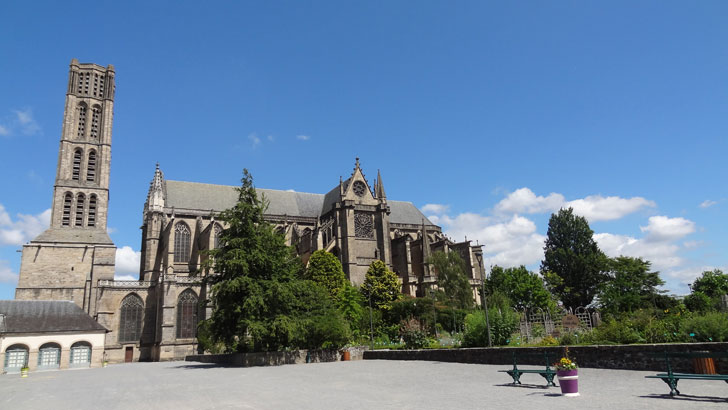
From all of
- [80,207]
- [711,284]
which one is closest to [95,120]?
[80,207]

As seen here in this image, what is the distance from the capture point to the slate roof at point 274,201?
52.6 meters

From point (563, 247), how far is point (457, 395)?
5731 centimetres

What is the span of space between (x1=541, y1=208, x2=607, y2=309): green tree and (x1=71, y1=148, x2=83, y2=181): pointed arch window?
2113 inches

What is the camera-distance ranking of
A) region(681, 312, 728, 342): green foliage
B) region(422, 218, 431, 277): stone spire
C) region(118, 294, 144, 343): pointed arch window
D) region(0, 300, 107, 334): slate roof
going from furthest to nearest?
region(422, 218, 431, 277): stone spire, region(118, 294, 144, 343): pointed arch window, region(0, 300, 107, 334): slate roof, region(681, 312, 728, 342): green foliage

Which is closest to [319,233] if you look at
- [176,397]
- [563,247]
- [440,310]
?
[440,310]

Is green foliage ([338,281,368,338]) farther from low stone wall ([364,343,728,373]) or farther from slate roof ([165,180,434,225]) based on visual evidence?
low stone wall ([364,343,728,373])

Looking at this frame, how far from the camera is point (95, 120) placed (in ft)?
169

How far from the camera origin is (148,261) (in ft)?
154

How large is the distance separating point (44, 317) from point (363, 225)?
29.9 meters

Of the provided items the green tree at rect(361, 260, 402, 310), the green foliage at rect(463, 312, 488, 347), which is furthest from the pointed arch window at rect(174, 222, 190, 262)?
the green foliage at rect(463, 312, 488, 347)

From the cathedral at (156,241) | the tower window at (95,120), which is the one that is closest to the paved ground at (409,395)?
the cathedral at (156,241)

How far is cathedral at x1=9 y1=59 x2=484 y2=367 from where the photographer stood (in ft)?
139

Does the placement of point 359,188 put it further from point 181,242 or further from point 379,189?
point 181,242

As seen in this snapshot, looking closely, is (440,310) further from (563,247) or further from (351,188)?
(563,247)
